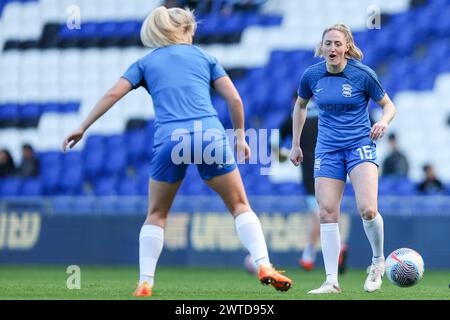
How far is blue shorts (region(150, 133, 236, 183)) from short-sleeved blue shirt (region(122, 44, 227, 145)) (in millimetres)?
75

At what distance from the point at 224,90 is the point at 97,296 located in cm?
173

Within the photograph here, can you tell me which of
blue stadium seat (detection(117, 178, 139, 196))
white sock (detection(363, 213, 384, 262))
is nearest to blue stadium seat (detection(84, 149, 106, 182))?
blue stadium seat (detection(117, 178, 139, 196))

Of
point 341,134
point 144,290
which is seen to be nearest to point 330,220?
point 341,134

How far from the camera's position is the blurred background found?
15.4 meters

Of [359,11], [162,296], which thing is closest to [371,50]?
[359,11]

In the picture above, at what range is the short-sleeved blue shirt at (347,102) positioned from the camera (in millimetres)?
8391

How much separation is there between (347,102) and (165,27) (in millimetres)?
1673

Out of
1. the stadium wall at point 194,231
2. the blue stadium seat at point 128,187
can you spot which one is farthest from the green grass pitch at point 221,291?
the blue stadium seat at point 128,187

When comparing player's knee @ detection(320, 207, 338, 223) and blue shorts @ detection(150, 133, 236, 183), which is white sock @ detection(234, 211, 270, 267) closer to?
blue shorts @ detection(150, 133, 236, 183)

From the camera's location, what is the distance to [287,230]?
15328 mm

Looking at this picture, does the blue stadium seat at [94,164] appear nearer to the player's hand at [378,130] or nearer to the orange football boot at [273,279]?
the player's hand at [378,130]

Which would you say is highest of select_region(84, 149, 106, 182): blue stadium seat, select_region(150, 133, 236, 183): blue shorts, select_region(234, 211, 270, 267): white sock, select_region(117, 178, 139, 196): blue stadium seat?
select_region(84, 149, 106, 182): blue stadium seat

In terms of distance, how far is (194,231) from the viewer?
15.6 m

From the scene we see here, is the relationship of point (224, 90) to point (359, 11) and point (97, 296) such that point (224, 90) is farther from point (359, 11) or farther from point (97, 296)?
point (359, 11)
